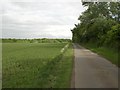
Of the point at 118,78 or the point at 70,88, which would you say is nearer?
the point at 70,88

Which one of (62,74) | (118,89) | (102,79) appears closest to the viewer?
(118,89)

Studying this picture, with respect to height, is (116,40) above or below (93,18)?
below

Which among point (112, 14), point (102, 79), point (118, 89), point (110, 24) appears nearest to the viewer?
point (118, 89)

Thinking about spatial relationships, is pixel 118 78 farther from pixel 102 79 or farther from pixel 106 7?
pixel 106 7

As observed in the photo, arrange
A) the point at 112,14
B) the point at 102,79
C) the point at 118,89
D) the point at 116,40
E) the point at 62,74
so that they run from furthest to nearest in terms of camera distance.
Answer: the point at 112,14
the point at 116,40
the point at 62,74
the point at 102,79
the point at 118,89

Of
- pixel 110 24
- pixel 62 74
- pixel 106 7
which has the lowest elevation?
pixel 62 74

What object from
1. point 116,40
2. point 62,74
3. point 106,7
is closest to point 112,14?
point 106,7

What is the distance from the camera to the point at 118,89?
36.8ft

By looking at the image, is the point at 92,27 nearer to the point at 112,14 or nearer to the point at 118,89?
the point at 112,14

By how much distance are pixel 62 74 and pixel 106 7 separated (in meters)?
41.7

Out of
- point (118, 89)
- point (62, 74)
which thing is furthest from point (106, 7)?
point (118, 89)

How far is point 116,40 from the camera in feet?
102

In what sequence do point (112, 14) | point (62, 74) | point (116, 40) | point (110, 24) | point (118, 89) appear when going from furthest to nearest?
point (112, 14)
point (110, 24)
point (116, 40)
point (62, 74)
point (118, 89)

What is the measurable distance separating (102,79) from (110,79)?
0.38 m
